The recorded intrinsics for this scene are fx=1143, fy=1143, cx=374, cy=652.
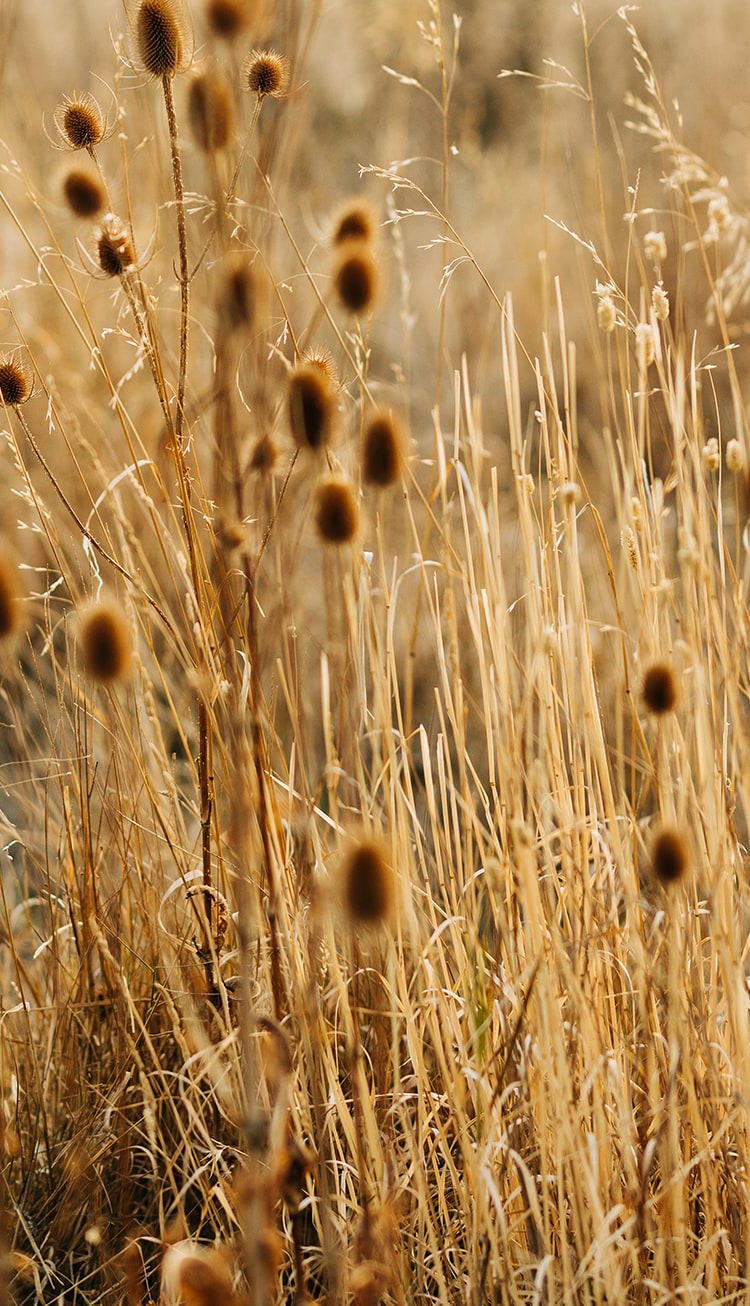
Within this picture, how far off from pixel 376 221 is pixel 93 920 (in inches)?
26.3

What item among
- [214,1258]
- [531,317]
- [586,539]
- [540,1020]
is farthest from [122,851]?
[531,317]

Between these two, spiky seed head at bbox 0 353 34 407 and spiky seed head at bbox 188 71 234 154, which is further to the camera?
spiky seed head at bbox 0 353 34 407

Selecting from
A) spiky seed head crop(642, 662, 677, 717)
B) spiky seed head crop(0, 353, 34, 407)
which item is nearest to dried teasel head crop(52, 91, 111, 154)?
spiky seed head crop(0, 353, 34, 407)

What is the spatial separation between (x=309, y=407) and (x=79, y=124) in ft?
1.72

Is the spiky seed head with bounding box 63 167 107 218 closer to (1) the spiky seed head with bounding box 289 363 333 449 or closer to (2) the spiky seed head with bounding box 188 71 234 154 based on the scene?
(2) the spiky seed head with bounding box 188 71 234 154

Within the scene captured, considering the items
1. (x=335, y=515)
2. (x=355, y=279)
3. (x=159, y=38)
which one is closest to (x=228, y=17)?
(x=355, y=279)

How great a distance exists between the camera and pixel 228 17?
62 centimetres

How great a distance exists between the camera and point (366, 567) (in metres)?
1.07

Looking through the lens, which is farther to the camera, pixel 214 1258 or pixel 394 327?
pixel 394 327

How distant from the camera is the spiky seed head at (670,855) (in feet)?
2.44

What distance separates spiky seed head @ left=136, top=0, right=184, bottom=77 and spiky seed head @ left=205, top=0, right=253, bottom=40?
379 mm

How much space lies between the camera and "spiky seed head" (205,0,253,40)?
62 cm

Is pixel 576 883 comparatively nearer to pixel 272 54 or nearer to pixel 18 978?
pixel 18 978

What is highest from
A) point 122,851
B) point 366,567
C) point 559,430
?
point 559,430
